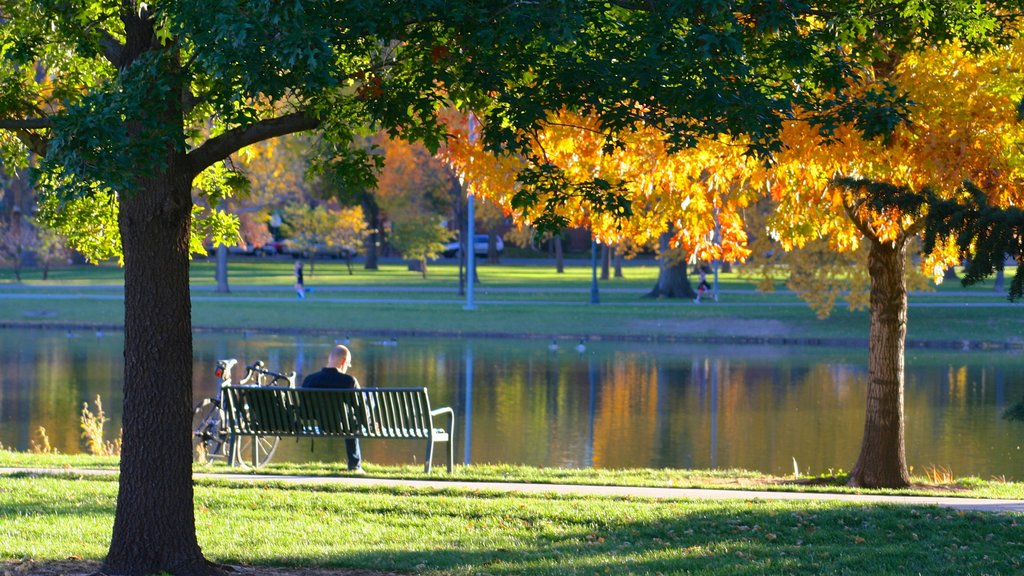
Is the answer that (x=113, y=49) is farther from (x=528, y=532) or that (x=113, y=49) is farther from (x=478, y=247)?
(x=478, y=247)

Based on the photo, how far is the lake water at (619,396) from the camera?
61.4 ft

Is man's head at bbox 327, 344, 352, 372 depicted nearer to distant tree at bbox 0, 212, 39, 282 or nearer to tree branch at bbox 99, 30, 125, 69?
tree branch at bbox 99, 30, 125, 69

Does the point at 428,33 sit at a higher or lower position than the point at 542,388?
higher

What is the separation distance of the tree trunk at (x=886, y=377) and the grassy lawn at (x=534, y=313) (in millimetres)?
24364

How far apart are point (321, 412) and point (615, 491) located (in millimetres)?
3239

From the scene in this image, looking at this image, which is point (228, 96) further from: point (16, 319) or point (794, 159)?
point (16, 319)

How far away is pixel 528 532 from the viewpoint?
9453mm

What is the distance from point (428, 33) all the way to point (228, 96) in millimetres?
1139

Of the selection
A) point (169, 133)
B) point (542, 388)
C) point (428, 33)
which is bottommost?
point (542, 388)

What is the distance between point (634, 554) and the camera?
28.5 ft

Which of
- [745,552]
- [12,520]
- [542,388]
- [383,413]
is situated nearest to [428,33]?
[745,552]

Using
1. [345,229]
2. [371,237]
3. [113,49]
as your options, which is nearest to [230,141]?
[113,49]

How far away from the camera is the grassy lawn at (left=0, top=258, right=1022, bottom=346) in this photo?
3875 cm

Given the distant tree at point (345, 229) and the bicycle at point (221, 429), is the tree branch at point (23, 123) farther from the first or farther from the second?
the distant tree at point (345, 229)
